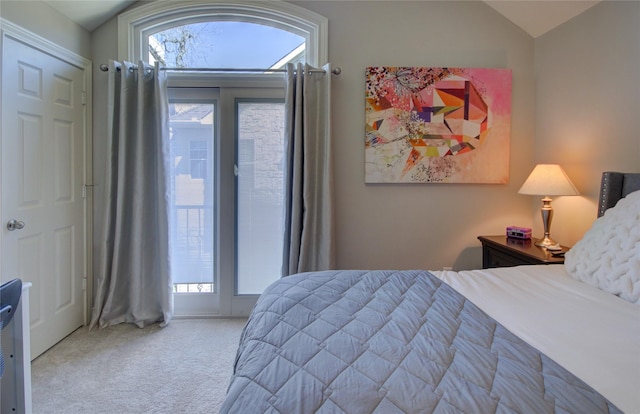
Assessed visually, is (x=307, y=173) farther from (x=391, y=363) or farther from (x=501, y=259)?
(x=391, y=363)

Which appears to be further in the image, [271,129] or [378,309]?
[271,129]

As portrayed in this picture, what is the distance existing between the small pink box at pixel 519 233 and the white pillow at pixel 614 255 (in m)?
0.92

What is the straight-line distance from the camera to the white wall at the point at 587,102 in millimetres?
2057

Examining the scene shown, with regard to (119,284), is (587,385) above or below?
above

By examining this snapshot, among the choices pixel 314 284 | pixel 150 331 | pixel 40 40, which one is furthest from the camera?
pixel 150 331

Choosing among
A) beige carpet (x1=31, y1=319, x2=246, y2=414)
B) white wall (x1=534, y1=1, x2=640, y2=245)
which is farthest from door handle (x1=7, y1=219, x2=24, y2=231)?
white wall (x1=534, y1=1, x2=640, y2=245)

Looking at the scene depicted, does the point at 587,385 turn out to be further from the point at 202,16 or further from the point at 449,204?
the point at 202,16

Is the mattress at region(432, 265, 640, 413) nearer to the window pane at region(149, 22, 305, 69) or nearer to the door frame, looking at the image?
the window pane at region(149, 22, 305, 69)

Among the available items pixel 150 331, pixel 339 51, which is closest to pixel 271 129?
pixel 339 51

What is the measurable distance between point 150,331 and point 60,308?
25.0 inches

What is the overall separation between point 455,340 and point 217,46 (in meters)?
2.85

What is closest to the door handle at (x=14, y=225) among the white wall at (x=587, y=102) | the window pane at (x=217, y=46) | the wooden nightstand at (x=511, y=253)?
the window pane at (x=217, y=46)

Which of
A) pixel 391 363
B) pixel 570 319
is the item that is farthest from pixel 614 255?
Result: pixel 391 363

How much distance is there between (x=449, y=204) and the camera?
9.50 feet
